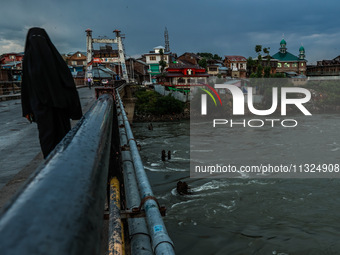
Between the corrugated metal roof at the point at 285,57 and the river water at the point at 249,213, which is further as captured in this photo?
the corrugated metal roof at the point at 285,57

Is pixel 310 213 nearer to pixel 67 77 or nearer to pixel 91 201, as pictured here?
pixel 67 77

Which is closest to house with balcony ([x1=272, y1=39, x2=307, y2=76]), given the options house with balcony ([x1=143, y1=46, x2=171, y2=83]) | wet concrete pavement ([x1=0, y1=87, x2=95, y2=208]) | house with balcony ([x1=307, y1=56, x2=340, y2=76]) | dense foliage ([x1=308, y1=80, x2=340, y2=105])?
house with balcony ([x1=307, y1=56, x2=340, y2=76])

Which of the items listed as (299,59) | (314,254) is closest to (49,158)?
(314,254)

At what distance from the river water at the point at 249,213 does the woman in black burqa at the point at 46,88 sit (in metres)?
7.32

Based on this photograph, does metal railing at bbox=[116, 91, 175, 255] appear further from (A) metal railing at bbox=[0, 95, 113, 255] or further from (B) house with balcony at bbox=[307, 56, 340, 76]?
(B) house with balcony at bbox=[307, 56, 340, 76]

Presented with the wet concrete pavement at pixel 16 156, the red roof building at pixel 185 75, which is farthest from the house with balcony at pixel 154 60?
the wet concrete pavement at pixel 16 156

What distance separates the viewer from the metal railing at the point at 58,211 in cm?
42

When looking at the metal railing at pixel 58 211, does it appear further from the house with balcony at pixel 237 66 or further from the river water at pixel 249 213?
the house with balcony at pixel 237 66

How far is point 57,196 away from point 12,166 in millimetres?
4972

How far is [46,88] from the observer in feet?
10.9

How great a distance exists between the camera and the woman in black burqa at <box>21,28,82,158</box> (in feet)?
10.8

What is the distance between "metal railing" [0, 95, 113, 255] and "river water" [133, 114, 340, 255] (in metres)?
9.54

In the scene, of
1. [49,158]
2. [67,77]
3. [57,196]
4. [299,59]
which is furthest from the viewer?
[299,59]

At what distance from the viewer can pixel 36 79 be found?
3264 millimetres
